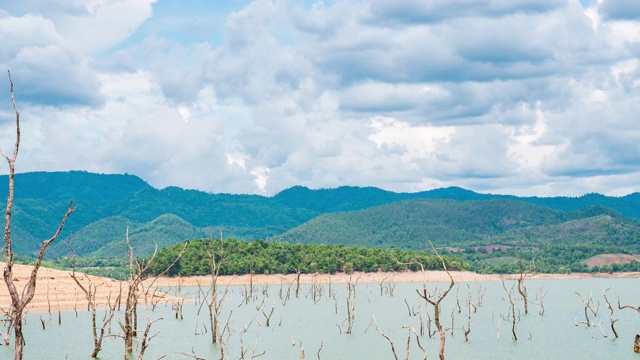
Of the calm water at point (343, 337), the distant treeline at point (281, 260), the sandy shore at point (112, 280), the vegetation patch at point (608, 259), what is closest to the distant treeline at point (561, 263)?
the vegetation patch at point (608, 259)

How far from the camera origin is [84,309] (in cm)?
8162

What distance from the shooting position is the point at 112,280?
311ft

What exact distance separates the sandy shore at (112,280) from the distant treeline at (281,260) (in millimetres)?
1377

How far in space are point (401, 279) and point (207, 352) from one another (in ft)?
341

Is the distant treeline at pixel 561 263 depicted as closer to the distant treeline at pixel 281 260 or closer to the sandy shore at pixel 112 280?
the sandy shore at pixel 112 280

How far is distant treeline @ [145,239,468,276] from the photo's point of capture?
137000 mm

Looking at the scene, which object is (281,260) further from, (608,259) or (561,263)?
(608,259)

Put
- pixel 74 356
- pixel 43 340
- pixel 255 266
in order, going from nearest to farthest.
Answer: pixel 74 356 → pixel 43 340 → pixel 255 266

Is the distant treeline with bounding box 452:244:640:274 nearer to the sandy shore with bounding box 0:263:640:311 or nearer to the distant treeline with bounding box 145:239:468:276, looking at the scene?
the sandy shore with bounding box 0:263:640:311

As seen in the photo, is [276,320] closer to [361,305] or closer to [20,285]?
[361,305]

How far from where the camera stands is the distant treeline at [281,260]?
137000mm

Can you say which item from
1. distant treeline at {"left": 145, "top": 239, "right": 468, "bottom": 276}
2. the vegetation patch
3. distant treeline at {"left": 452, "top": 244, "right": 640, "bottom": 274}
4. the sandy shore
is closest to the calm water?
the sandy shore

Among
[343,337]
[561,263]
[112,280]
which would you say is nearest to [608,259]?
[561,263]

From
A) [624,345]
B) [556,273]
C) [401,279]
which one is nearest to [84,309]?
[624,345]
